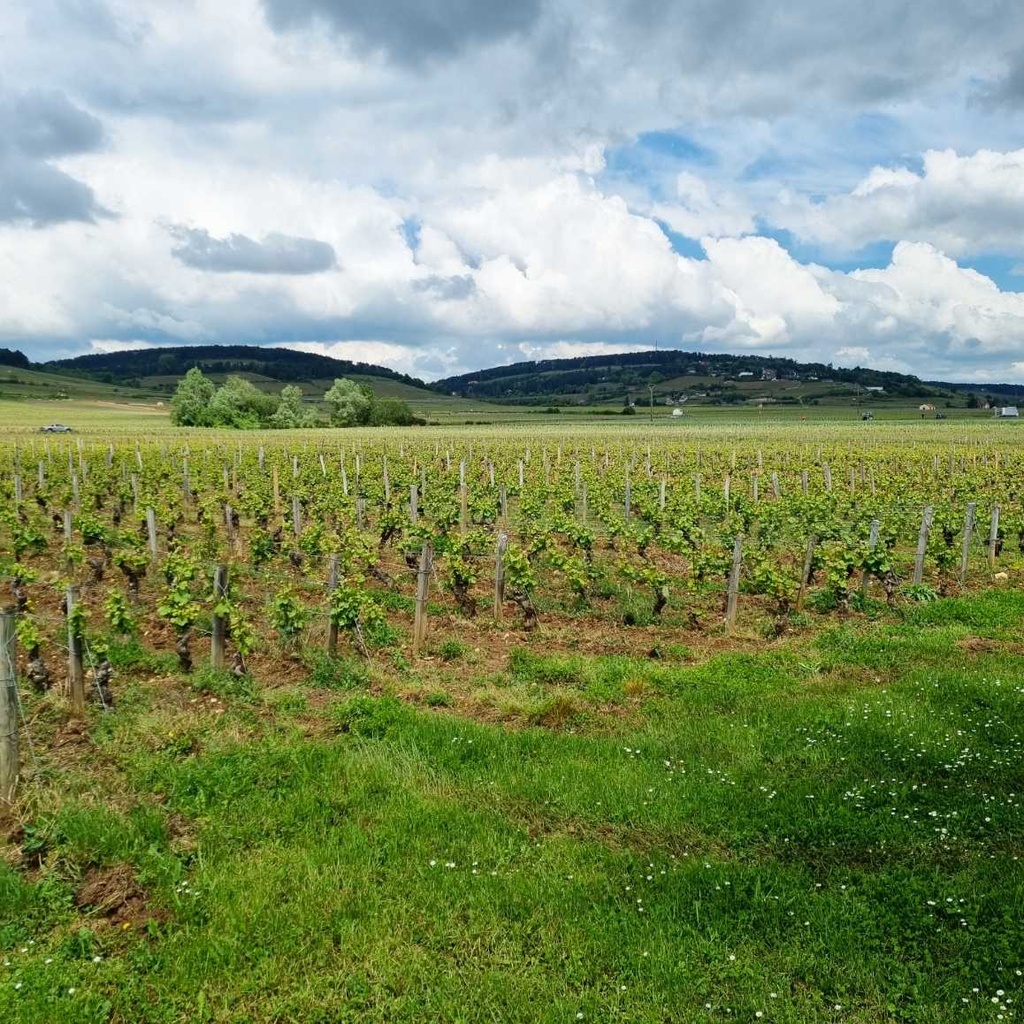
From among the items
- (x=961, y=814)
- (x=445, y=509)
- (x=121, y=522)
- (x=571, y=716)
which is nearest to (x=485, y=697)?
(x=571, y=716)

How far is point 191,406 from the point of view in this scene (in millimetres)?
98062

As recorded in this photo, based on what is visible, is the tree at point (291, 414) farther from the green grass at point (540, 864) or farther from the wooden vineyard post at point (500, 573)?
the green grass at point (540, 864)

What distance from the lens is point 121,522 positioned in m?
22.5

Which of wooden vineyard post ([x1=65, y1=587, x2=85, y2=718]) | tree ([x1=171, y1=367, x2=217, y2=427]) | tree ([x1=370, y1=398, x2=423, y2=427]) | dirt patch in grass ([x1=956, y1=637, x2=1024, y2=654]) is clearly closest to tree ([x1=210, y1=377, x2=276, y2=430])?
tree ([x1=171, y1=367, x2=217, y2=427])

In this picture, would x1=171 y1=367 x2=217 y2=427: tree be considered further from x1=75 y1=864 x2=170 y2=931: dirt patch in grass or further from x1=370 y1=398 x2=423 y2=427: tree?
x1=75 y1=864 x2=170 y2=931: dirt patch in grass

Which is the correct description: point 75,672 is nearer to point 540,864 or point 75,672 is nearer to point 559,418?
point 540,864

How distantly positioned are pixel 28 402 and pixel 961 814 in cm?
14688

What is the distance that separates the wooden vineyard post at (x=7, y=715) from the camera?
259 inches

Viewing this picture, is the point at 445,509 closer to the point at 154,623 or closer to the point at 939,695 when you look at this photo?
the point at 154,623

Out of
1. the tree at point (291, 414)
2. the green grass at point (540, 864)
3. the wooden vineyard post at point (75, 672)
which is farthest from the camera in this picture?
the tree at point (291, 414)

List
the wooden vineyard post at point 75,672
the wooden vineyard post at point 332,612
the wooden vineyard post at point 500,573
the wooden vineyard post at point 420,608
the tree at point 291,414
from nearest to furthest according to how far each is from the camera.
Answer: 1. the wooden vineyard post at point 75,672
2. the wooden vineyard post at point 332,612
3. the wooden vineyard post at point 420,608
4. the wooden vineyard post at point 500,573
5. the tree at point 291,414

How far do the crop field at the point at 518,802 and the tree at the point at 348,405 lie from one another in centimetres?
9654

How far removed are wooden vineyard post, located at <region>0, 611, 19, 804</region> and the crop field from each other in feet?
0.61

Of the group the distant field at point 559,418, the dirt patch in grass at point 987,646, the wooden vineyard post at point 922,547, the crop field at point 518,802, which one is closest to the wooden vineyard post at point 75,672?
the crop field at point 518,802
